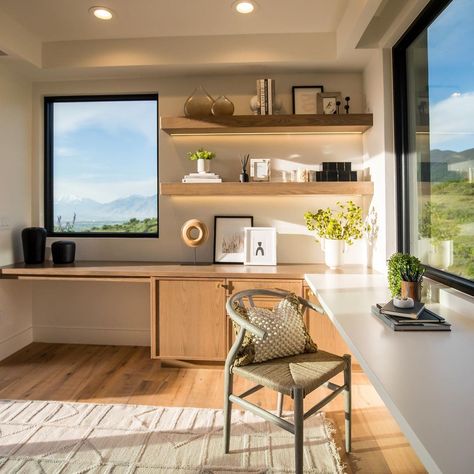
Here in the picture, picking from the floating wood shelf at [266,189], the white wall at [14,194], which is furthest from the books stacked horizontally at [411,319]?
the white wall at [14,194]

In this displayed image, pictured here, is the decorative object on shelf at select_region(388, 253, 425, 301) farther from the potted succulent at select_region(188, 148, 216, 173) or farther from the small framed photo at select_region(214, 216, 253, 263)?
the potted succulent at select_region(188, 148, 216, 173)

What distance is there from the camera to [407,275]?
186cm

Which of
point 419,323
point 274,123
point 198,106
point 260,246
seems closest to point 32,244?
point 198,106

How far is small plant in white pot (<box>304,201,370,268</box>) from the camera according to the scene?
124 inches

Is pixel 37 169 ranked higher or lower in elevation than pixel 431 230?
higher

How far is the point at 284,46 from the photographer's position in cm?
313

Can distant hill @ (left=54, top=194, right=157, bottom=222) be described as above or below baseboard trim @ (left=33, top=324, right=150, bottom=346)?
above

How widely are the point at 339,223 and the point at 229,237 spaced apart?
907 mm

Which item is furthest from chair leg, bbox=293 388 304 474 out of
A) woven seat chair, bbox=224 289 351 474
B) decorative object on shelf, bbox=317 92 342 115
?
decorative object on shelf, bbox=317 92 342 115

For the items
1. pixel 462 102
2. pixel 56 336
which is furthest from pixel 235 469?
pixel 56 336

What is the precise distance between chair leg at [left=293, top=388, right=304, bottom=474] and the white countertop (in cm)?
34

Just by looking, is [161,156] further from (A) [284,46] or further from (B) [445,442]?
(B) [445,442]

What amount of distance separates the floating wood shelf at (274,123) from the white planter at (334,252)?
2.92 feet

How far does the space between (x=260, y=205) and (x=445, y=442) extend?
277 cm
